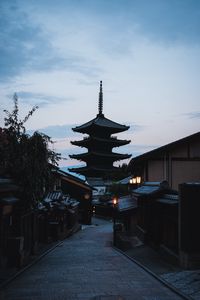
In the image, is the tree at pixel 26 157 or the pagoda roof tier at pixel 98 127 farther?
the pagoda roof tier at pixel 98 127

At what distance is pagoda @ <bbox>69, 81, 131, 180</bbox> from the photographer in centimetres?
6450

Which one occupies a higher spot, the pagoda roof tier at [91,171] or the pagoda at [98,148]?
the pagoda at [98,148]

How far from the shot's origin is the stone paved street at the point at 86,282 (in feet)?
37.4

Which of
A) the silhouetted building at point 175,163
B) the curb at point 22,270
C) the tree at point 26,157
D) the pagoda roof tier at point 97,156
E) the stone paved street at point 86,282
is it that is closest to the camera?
the stone paved street at point 86,282

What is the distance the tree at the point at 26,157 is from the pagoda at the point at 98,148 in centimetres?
4476

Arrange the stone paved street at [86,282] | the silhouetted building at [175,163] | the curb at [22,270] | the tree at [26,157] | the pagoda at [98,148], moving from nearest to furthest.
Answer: the stone paved street at [86,282] → the curb at [22,270] → the tree at [26,157] → the silhouetted building at [175,163] → the pagoda at [98,148]

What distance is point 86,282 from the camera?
13219 millimetres

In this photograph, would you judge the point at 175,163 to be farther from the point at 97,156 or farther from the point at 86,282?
the point at 97,156

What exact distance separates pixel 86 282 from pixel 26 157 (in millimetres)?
7076

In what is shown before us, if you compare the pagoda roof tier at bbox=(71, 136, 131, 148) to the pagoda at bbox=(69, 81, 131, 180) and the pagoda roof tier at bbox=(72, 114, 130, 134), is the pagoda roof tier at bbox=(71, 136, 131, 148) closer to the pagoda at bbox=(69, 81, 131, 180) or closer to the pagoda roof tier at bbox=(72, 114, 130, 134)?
the pagoda at bbox=(69, 81, 131, 180)

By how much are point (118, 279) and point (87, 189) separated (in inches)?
1424

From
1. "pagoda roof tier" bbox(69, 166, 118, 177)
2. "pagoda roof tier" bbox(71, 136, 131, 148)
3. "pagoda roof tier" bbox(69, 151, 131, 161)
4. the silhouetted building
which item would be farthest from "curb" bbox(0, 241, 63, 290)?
"pagoda roof tier" bbox(69, 166, 118, 177)

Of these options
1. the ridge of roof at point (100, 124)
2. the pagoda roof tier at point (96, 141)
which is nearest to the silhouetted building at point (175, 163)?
the ridge of roof at point (100, 124)

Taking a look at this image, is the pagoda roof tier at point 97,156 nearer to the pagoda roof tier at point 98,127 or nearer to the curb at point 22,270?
the pagoda roof tier at point 98,127
